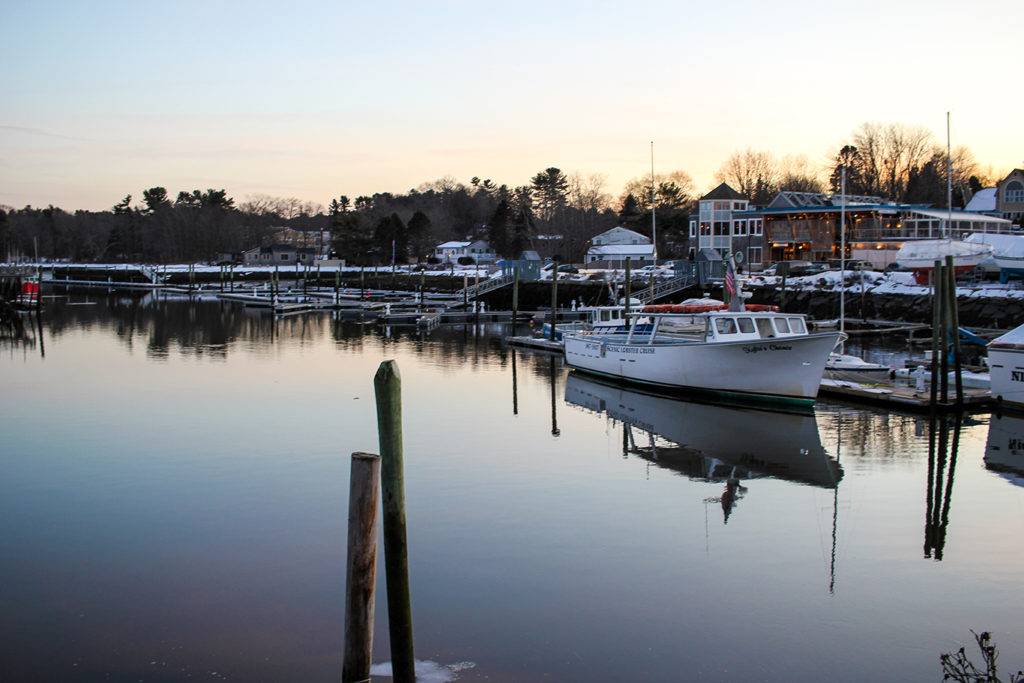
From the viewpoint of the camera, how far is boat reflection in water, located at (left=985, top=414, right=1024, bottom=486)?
18609mm

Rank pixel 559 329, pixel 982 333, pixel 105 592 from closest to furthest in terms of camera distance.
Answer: pixel 105 592 < pixel 982 333 < pixel 559 329

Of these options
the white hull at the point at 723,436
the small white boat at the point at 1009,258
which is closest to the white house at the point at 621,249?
the small white boat at the point at 1009,258

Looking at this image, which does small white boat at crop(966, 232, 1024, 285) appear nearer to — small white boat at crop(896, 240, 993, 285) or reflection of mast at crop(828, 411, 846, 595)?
small white boat at crop(896, 240, 993, 285)

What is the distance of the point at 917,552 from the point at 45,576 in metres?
12.9

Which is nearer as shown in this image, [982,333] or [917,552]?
[917,552]

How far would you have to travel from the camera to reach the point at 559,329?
44.6 meters

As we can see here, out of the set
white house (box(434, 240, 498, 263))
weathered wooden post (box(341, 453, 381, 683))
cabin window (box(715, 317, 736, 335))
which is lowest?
weathered wooden post (box(341, 453, 381, 683))

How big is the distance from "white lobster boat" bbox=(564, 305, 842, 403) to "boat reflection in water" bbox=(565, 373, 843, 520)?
2.12 ft

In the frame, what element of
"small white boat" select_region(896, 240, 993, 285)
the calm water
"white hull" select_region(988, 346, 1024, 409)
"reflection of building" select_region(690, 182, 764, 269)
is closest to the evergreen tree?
"reflection of building" select_region(690, 182, 764, 269)

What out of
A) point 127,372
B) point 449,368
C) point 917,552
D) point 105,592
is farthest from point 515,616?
point 127,372

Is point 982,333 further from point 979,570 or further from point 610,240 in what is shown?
point 610,240

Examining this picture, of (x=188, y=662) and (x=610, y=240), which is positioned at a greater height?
(x=610, y=240)

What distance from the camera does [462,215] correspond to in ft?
508

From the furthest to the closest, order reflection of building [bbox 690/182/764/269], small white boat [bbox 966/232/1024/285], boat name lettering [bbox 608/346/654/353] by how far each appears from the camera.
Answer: reflection of building [bbox 690/182/764/269]
small white boat [bbox 966/232/1024/285]
boat name lettering [bbox 608/346/654/353]
